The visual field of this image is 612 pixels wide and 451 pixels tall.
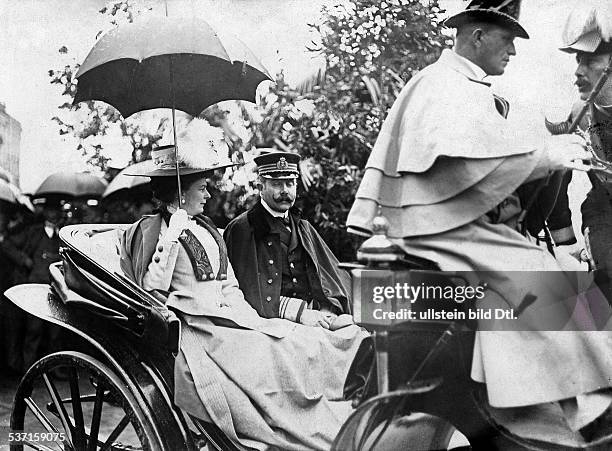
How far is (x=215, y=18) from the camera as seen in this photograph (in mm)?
2891

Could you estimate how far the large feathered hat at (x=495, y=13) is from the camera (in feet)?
6.94

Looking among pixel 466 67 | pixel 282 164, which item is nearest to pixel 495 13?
pixel 466 67

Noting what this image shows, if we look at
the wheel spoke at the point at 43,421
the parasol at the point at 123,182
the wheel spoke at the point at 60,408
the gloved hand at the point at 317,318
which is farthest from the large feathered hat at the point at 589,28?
the wheel spoke at the point at 43,421

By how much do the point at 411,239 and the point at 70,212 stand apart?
2142 mm

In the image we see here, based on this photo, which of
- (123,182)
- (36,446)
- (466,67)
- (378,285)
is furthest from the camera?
(123,182)

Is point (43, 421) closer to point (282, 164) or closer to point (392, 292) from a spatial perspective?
point (282, 164)

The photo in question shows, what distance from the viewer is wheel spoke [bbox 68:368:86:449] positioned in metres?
2.74

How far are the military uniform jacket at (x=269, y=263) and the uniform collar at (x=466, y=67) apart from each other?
1023 millimetres

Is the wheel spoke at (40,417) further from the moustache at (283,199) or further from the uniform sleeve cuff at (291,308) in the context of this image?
the moustache at (283,199)

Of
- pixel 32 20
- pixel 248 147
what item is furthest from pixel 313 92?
pixel 32 20

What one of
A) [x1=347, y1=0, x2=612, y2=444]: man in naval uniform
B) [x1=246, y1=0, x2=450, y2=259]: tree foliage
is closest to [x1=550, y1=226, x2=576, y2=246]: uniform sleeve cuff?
[x1=347, y1=0, x2=612, y2=444]: man in naval uniform

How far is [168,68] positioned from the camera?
3.04m

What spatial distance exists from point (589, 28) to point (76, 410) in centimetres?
232

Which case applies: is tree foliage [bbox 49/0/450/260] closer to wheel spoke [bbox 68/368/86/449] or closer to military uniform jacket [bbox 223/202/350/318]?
military uniform jacket [bbox 223/202/350/318]
